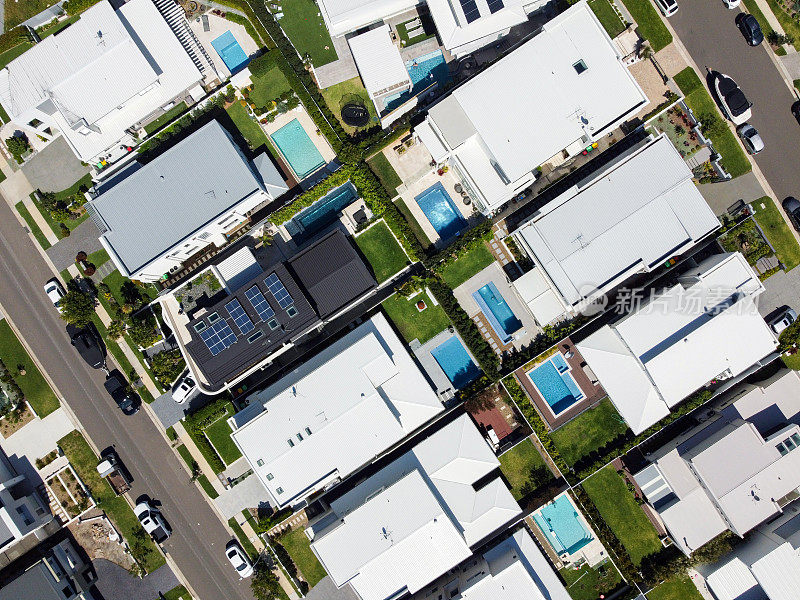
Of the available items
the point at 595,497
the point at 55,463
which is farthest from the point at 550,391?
the point at 55,463

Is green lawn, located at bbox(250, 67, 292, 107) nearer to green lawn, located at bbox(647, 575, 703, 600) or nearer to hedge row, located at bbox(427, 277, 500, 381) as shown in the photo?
hedge row, located at bbox(427, 277, 500, 381)

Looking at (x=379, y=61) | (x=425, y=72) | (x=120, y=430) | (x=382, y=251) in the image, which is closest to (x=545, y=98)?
(x=425, y=72)

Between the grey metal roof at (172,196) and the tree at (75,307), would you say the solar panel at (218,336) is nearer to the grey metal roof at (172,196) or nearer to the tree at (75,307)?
the grey metal roof at (172,196)

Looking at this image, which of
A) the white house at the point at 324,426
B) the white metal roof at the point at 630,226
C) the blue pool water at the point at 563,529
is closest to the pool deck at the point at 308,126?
the white house at the point at 324,426

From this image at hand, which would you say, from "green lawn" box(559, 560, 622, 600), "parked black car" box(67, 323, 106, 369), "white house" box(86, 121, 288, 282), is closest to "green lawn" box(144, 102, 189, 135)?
"white house" box(86, 121, 288, 282)

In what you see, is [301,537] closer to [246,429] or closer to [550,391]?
[246,429]

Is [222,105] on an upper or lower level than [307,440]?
upper

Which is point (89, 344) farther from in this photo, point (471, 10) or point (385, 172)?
point (471, 10)
